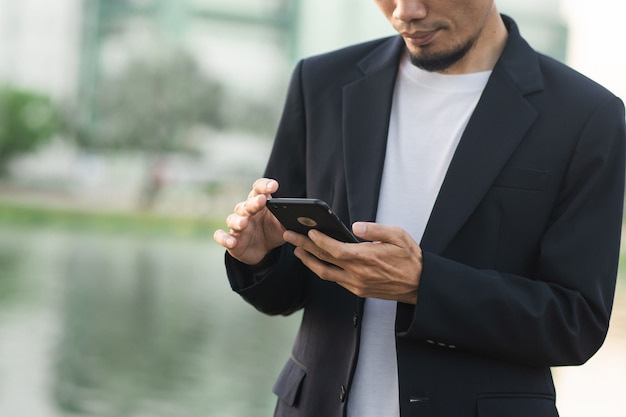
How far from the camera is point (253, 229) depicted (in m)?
1.37

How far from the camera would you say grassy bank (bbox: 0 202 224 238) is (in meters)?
14.2

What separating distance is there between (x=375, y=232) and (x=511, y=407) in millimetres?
323

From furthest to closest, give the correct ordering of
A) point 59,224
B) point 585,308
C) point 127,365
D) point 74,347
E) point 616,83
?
point 59,224
point 616,83
point 74,347
point 127,365
point 585,308

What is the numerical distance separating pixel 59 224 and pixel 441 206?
555 inches

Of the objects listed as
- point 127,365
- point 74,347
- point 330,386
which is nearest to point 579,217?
point 330,386

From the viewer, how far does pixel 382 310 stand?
1.38 m

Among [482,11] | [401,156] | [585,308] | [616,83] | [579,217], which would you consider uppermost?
[616,83]

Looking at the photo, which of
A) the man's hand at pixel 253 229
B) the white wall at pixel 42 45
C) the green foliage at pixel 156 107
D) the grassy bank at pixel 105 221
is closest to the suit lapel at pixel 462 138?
the man's hand at pixel 253 229

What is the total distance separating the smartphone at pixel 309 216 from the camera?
3.79ft

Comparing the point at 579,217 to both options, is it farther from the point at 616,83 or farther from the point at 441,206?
the point at 616,83

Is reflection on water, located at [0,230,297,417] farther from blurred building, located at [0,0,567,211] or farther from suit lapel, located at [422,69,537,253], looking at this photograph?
suit lapel, located at [422,69,537,253]

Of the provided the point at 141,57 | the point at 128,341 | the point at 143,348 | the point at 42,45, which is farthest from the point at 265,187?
the point at 42,45

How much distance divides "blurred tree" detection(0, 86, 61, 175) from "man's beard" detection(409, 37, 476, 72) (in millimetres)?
12726

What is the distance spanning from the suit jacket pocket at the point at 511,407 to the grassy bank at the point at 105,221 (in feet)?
41.5
